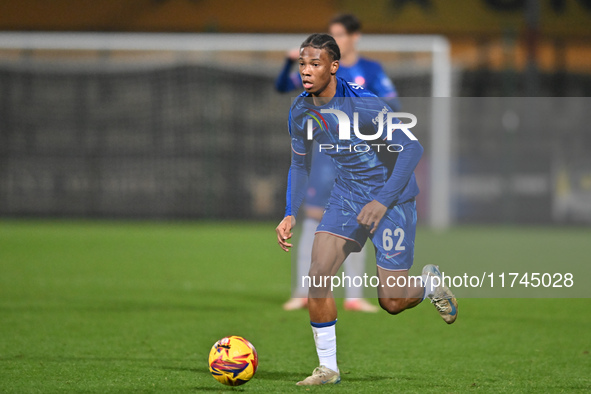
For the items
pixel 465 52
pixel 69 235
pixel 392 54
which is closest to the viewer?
pixel 69 235

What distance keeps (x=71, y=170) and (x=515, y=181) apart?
8.87 meters

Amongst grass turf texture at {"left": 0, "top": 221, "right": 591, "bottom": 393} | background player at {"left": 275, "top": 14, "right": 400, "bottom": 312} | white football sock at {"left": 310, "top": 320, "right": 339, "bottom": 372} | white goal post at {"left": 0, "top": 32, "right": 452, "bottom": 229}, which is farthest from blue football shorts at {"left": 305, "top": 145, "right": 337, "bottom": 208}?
white goal post at {"left": 0, "top": 32, "right": 452, "bottom": 229}

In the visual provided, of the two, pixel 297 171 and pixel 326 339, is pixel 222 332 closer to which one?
pixel 326 339

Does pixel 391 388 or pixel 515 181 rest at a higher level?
pixel 515 181

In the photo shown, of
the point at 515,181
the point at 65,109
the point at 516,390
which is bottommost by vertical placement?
the point at 516,390

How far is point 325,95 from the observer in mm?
4508

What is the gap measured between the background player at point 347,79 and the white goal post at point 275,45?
710 cm

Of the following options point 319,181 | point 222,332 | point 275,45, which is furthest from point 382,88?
point 275,45

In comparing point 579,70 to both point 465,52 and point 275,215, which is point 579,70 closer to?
point 465,52

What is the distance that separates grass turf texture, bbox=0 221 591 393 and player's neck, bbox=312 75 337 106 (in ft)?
4.73

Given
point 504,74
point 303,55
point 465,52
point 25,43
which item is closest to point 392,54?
point 504,74

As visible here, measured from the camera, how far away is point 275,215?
17516 mm

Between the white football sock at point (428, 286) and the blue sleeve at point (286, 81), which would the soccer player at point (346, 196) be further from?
the blue sleeve at point (286, 81)

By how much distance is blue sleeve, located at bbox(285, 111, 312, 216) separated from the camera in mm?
4625
